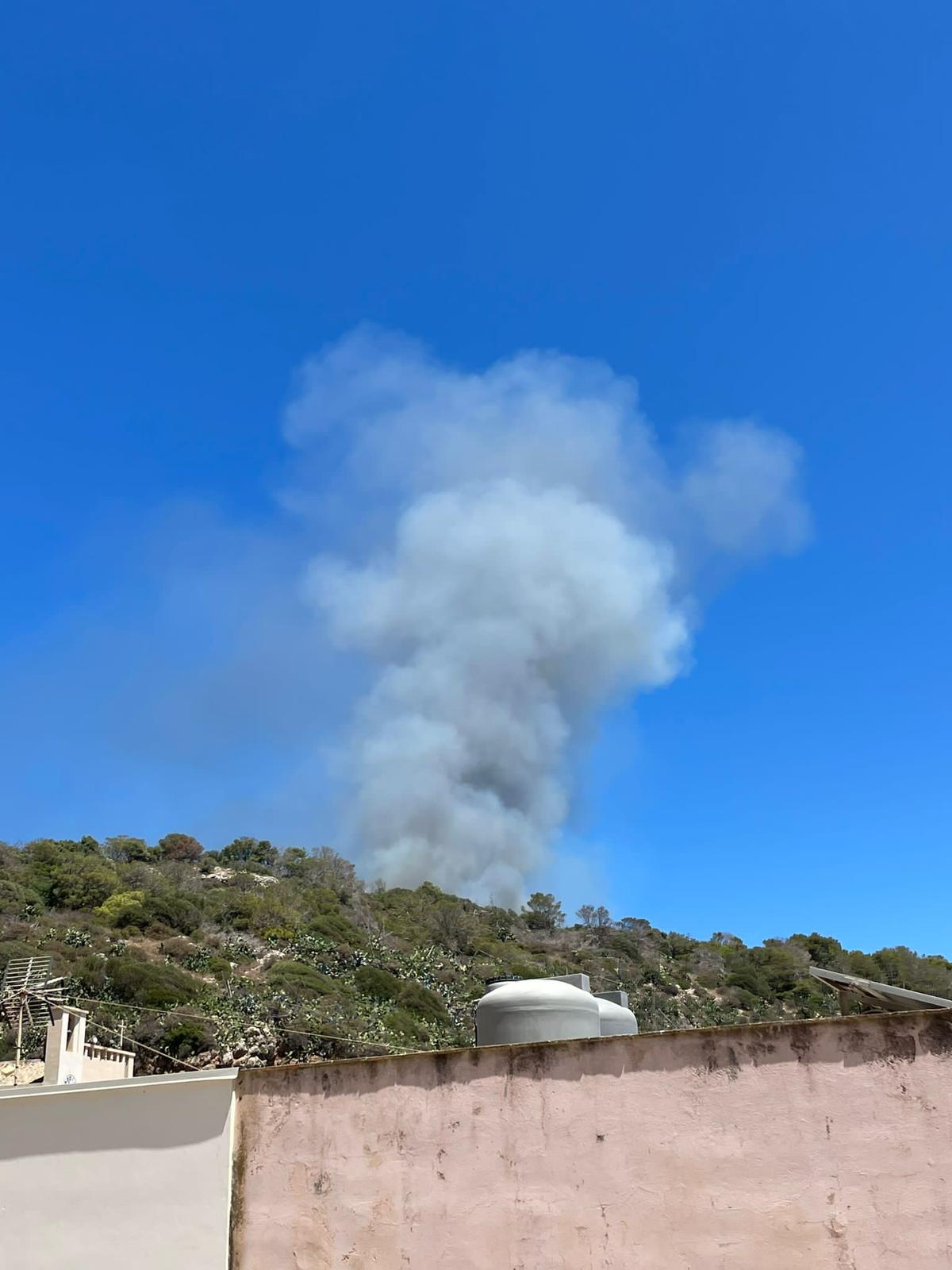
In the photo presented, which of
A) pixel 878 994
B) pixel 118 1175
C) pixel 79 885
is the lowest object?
pixel 118 1175

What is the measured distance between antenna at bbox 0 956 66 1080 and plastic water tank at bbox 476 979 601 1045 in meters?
9.83

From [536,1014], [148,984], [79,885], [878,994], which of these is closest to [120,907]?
[79,885]

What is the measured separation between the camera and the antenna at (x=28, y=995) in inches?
772

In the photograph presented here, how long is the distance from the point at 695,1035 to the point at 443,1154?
2.69 m

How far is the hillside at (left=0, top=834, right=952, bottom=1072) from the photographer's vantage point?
36.5 meters

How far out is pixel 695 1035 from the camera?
915 centimetres

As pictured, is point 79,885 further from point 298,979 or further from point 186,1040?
point 186,1040

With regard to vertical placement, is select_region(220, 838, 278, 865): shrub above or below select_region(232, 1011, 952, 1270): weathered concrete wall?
above

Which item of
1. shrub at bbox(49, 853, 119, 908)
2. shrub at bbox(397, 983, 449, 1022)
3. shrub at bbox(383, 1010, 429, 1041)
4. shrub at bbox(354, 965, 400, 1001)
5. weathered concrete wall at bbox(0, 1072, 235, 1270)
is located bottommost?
weathered concrete wall at bbox(0, 1072, 235, 1270)

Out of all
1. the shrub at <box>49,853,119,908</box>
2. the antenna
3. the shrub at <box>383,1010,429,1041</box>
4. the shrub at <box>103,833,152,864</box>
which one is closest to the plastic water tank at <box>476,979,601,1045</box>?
the antenna

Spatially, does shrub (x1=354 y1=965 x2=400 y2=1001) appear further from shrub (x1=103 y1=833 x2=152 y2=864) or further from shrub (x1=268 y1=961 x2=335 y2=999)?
shrub (x1=103 y1=833 x2=152 y2=864)

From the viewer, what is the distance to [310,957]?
4659 cm

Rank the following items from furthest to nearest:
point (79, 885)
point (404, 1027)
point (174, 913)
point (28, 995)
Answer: point (79, 885) < point (174, 913) < point (404, 1027) < point (28, 995)

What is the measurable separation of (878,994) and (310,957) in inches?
1537
